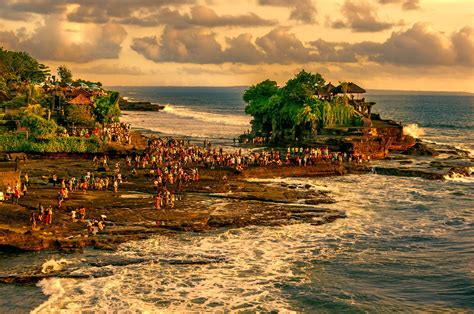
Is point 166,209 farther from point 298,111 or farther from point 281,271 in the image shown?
point 298,111

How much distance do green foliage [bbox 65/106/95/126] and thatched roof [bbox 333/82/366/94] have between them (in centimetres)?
3743

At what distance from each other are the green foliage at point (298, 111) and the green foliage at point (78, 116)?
86.0 feet

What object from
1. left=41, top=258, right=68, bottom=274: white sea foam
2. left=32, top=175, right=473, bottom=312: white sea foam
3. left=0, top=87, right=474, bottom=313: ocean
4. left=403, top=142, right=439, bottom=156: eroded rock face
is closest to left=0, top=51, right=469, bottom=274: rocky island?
left=403, top=142, right=439, bottom=156: eroded rock face

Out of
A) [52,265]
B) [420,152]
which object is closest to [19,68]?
[420,152]

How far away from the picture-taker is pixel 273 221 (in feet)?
126

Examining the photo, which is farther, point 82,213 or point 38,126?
point 38,126

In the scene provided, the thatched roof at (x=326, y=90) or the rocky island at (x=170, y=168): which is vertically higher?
the thatched roof at (x=326, y=90)

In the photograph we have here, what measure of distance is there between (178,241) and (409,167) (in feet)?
122

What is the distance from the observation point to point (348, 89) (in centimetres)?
8488

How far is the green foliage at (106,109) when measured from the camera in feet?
274

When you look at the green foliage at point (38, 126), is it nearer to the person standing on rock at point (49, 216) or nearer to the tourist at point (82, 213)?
the tourist at point (82, 213)

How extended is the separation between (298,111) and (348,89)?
11.9 meters

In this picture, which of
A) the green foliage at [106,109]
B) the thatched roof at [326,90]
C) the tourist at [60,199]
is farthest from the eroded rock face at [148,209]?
the thatched roof at [326,90]

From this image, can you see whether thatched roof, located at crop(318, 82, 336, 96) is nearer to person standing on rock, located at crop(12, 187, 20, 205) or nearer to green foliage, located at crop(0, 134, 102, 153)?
green foliage, located at crop(0, 134, 102, 153)
